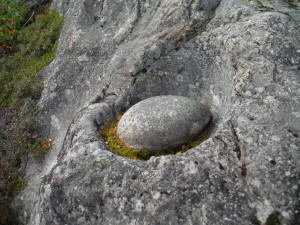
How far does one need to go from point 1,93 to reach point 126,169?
4.07 metres

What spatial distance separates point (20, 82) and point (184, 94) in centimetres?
340

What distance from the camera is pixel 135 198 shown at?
3.02 meters

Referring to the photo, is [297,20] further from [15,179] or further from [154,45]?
[15,179]

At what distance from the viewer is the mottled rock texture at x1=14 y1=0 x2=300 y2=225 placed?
2801 millimetres

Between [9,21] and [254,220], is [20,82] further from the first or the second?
[254,220]

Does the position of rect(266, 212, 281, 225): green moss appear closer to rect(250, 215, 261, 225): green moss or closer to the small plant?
rect(250, 215, 261, 225): green moss

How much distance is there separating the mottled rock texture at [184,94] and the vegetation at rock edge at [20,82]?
0.21 meters

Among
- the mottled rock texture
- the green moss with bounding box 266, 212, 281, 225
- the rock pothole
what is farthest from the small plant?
the green moss with bounding box 266, 212, 281, 225

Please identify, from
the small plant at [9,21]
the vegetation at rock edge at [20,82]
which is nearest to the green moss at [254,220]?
the vegetation at rock edge at [20,82]

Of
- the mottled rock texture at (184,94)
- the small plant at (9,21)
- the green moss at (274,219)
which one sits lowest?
the green moss at (274,219)

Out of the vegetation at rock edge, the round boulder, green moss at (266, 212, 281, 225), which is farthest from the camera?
the vegetation at rock edge

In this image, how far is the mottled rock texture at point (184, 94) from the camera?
2.80m

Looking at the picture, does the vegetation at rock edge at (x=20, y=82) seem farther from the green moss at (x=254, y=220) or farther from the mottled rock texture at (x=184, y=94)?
the green moss at (x=254, y=220)

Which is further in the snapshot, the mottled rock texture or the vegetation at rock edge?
the vegetation at rock edge
